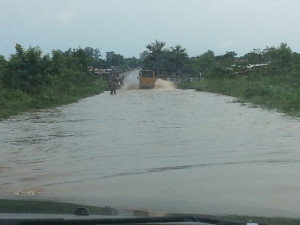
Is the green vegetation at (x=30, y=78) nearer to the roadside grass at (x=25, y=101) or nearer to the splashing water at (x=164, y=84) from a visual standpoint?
the roadside grass at (x=25, y=101)

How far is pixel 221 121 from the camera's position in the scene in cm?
1725

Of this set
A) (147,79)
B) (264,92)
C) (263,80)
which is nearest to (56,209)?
(264,92)

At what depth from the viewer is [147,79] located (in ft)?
152

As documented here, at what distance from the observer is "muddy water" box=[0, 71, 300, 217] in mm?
7127

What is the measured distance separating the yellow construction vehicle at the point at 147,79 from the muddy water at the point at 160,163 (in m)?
28.1

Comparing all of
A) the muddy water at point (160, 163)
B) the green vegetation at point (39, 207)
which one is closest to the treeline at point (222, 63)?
the muddy water at point (160, 163)

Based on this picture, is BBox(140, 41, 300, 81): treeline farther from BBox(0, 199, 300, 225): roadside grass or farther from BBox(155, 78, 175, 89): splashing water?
BBox(0, 199, 300, 225): roadside grass

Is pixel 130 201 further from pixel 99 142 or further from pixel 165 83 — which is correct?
pixel 165 83

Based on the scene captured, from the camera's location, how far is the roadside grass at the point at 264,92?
2103 centimetres

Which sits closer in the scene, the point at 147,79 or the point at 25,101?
the point at 25,101

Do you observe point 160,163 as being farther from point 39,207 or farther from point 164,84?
point 164,84

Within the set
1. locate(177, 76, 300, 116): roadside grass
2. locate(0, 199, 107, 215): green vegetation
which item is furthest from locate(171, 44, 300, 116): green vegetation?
locate(0, 199, 107, 215): green vegetation

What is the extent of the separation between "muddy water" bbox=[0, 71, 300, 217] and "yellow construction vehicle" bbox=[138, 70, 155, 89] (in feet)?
92.3

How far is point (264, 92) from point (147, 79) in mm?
19576
